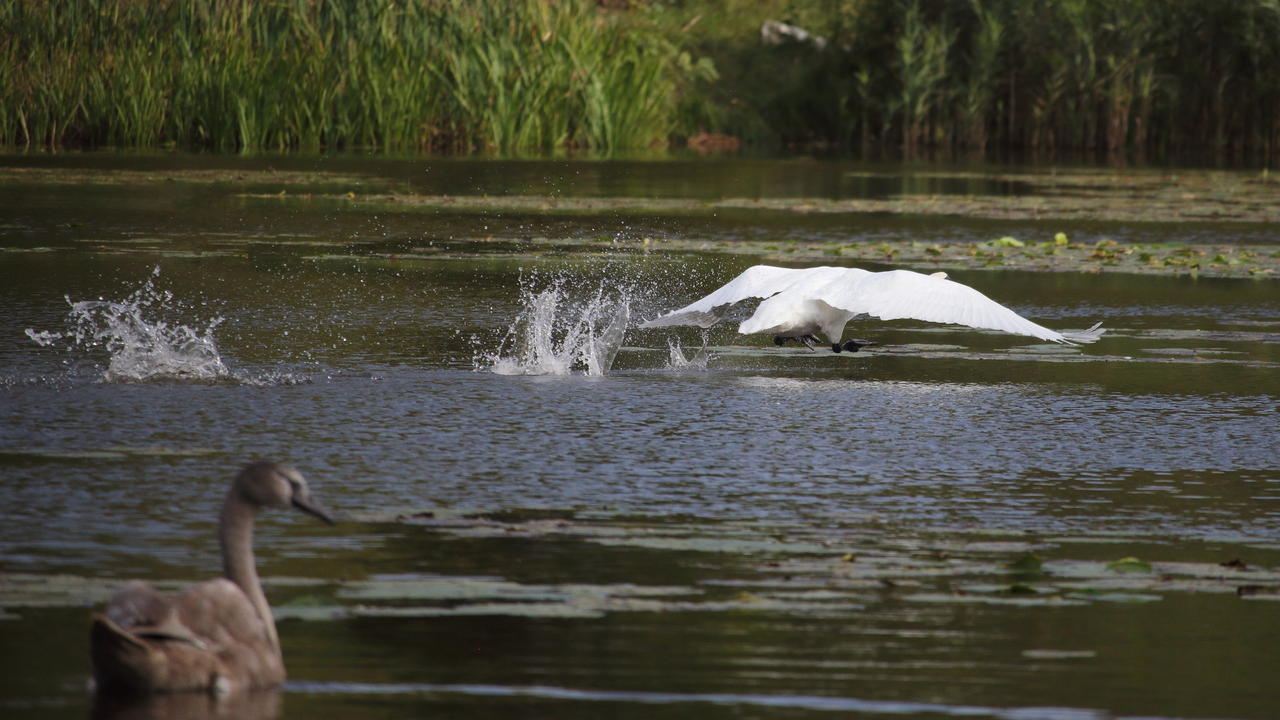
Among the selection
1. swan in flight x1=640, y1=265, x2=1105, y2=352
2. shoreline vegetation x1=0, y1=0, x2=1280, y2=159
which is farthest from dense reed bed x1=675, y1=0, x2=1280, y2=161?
swan in flight x1=640, y1=265, x2=1105, y2=352

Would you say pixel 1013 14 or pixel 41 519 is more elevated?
pixel 1013 14

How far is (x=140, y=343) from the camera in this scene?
33.6 ft

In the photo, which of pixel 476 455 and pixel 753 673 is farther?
pixel 476 455

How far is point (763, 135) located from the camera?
4606 cm

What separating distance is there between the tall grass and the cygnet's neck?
76.6 ft

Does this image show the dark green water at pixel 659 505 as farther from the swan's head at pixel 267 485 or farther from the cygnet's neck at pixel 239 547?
the swan's head at pixel 267 485

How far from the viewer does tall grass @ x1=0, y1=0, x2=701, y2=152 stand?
2703 centimetres

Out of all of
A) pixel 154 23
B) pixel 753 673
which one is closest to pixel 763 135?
pixel 154 23

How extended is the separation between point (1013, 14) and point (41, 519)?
36.1 metres

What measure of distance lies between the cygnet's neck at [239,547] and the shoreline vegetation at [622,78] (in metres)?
23.4

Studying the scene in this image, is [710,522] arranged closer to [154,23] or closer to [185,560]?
[185,560]

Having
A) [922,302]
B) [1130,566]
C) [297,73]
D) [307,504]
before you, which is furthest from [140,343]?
[297,73]

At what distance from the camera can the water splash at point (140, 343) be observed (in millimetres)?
9211

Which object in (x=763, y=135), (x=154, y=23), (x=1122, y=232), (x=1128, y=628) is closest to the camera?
(x=1128, y=628)
